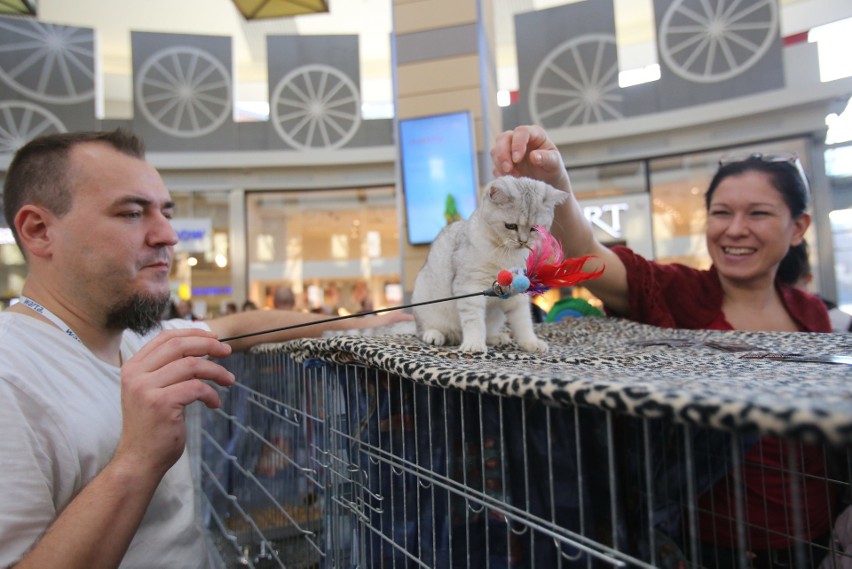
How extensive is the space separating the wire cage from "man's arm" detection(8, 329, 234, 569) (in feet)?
0.65

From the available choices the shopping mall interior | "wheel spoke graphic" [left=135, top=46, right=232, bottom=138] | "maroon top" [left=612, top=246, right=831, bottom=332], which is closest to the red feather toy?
"maroon top" [left=612, top=246, right=831, bottom=332]

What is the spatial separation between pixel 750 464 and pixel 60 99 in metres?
7.59

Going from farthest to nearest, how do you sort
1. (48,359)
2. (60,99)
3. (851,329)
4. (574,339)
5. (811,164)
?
(60,99) < (811,164) < (851,329) < (574,339) < (48,359)

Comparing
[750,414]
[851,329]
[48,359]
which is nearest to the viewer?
[750,414]

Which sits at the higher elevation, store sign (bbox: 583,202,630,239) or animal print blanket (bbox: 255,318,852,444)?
store sign (bbox: 583,202,630,239)

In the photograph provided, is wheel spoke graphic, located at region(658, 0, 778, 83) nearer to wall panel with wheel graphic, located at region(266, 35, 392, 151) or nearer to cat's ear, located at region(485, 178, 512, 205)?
wall panel with wheel graphic, located at region(266, 35, 392, 151)

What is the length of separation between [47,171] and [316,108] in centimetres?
603

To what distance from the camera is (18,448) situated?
0.60 meters

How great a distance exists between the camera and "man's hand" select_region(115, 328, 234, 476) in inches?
24.7

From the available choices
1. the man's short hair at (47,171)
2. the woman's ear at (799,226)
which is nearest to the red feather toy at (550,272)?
the man's short hair at (47,171)

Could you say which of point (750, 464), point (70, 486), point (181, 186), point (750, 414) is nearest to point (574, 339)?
point (750, 464)

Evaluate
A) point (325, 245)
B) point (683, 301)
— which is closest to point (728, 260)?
point (683, 301)

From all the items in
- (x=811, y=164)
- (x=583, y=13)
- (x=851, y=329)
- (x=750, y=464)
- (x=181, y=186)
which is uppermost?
(x=583, y=13)

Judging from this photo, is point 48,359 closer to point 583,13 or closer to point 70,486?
point 70,486
